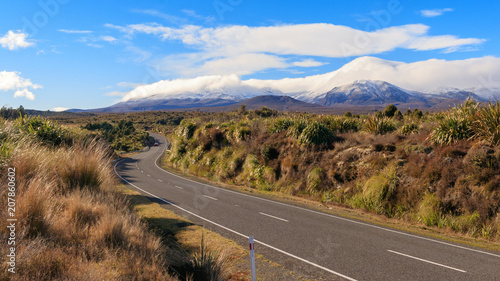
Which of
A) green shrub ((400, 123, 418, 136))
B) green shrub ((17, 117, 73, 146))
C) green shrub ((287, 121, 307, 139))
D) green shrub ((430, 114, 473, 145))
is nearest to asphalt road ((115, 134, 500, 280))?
green shrub ((430, 114, 473, 145))

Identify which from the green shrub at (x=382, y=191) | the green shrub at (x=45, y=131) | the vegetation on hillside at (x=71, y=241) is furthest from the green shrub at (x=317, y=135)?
the green shrub at (x=45, y=131)

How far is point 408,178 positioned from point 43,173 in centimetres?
1438

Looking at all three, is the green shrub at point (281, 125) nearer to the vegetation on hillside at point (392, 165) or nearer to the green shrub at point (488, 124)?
the vegetation on hillside at point (392, 165)

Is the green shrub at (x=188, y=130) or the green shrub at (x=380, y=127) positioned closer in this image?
the green shrub at (x=380, y=127)

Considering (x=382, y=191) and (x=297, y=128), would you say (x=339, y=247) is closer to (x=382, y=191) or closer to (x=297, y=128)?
(x=382, y=191)

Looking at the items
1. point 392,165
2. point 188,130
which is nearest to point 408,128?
point 392,165

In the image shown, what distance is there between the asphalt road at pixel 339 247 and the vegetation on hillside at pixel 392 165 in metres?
2.35

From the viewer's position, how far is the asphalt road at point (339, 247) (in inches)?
293

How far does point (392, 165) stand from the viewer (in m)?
14.9

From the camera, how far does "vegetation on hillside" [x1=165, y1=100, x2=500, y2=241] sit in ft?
38.7

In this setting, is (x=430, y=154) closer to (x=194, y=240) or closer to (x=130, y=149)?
(x=194, y=240)

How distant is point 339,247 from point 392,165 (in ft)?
24.6

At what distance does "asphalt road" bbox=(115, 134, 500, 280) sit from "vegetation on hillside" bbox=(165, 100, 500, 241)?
2.35 metres

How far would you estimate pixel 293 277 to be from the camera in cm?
709
